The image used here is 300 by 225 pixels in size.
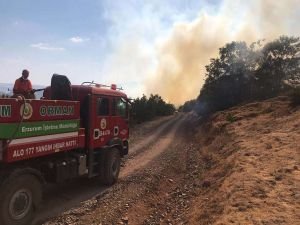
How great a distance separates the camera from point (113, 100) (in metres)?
13.0

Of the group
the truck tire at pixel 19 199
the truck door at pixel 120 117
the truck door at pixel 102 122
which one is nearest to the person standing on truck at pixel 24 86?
the truck door at pixel 102 122

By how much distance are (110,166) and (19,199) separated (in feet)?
14.6

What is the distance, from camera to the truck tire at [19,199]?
26.2ft

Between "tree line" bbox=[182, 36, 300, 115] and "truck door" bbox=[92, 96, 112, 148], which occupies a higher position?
"tree line" bbox=[182, 36, 300, 115]

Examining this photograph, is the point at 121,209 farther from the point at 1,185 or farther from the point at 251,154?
the point at 251,154

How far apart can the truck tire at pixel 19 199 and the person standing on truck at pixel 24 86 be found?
3.13 m

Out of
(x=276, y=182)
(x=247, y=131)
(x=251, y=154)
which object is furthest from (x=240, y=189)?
(x=247, y=131)

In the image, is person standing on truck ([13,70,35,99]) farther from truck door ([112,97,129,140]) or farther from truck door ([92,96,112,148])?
truck door ([112,97,129,140])

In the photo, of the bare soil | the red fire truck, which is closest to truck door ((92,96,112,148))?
the red fire truck

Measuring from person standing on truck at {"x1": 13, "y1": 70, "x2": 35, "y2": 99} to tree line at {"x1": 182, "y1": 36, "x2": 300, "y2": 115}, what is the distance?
113 feet

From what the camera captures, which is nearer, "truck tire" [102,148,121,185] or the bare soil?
the bare soil

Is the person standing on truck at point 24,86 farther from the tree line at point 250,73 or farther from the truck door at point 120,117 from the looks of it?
the tree line at point 250,73

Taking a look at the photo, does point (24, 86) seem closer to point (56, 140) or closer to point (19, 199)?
point (56, 140)

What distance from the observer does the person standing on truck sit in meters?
11.0
